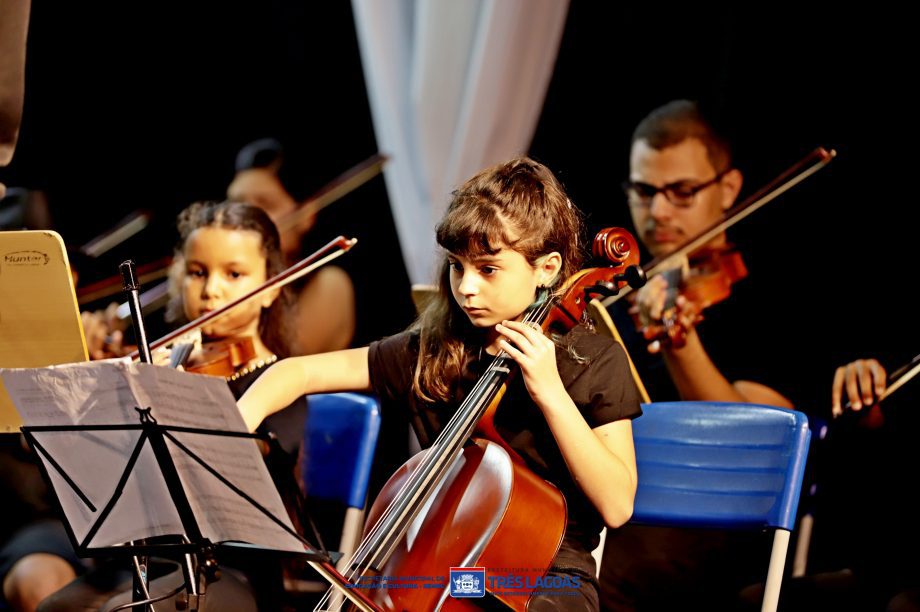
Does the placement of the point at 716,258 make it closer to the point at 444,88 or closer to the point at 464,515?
the point at 444,88

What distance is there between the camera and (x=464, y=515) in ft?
4.47

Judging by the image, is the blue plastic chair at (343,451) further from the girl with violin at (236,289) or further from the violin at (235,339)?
the violin at (235,339)

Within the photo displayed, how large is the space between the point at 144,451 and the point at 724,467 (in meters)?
0.93

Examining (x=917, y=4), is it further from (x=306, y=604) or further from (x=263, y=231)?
(x=306, y=604)

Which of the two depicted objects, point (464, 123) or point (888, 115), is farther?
point (464, 123)

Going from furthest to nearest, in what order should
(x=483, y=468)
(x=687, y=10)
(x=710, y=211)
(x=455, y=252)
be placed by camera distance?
(x=687, y=10), (x=710, y=211), (x=455, y=252), (x=483, y=468)

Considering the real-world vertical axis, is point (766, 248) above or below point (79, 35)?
below

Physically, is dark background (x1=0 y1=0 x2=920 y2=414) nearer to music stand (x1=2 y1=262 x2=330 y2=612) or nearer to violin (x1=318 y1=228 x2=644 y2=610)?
violin (x1=318 y1=228 x2=644 y2=610)

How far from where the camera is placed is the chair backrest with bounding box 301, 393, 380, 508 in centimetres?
183

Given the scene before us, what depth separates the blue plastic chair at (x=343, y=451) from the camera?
1825 mm

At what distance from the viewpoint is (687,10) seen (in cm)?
289

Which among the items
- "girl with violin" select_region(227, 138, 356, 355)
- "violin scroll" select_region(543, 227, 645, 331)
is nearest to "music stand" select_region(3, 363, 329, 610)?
"violin scroll" select_region(543, 227, 645, 331)

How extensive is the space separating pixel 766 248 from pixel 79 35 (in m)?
2.51

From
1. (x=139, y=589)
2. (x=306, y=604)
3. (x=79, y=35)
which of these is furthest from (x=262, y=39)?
(x=139, y=589)
